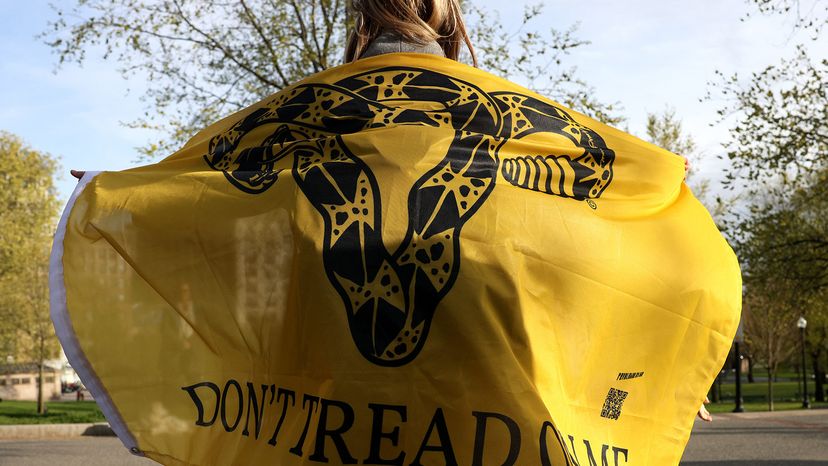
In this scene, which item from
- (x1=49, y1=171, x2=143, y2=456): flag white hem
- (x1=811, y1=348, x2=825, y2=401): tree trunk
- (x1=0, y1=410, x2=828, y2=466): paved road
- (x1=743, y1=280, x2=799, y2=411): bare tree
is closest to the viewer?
(x1=49, y1=171, x2=143, y2=456): flag white hem

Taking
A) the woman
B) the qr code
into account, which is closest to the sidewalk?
the woman

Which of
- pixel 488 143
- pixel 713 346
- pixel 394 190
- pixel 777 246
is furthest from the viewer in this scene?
pixel 777 246

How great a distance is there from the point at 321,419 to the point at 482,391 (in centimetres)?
41

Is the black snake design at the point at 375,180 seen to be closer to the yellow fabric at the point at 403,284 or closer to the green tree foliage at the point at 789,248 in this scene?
the yellow fabric at the point at 403,284

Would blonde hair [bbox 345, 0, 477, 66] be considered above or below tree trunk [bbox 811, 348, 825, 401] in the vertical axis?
above

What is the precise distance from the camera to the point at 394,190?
223cm

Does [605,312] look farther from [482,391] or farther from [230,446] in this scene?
[230,446]

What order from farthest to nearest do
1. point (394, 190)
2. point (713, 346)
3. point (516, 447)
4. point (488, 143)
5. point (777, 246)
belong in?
point (777, 246)
point (713, 346)
point (488, 143)
point (394, 190)
point (516, 447)

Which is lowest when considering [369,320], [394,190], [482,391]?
[482,391]

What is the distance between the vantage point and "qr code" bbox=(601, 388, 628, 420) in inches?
91.5

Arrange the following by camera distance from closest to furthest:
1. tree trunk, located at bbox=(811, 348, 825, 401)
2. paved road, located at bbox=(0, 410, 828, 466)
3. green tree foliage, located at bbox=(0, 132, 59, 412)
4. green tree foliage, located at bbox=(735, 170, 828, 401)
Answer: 1. paved road, located at bbox=(0, 410, 828, 466)
2. green tree foliage, located at bbox=(735, 170, 828, 401)
3. green tree foliage, located at bbox=(0, 132, 59, 412)
4. tree trunk, located at bbox=(811, 348, 825, 401)

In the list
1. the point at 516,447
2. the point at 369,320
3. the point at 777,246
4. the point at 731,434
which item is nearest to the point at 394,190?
the point at 369,320

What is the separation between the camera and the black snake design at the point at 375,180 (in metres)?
2.18

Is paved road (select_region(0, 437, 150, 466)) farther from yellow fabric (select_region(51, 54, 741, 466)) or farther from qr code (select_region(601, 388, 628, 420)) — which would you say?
qr code (select_region(601, 388, 628, 420))
